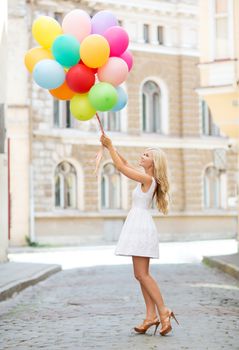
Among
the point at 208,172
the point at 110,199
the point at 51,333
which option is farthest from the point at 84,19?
the point at 208,172

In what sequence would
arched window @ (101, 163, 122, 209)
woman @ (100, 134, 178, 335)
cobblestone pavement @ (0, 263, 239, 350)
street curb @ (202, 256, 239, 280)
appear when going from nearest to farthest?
cobblestone pavement @ (0, 263, 239, 350) → woman @ (100, 134, 178, 335) → street curb @ (202, 256, 239, 280) → arched window @ (101, 163, 122, 209)

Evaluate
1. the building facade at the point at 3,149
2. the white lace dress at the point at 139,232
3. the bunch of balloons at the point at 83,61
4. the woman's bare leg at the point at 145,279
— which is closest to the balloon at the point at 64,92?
the bunch of balloons at the point at 83,61

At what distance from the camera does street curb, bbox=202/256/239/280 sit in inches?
601

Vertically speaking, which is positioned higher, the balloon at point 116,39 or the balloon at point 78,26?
the balloon at point 78,26

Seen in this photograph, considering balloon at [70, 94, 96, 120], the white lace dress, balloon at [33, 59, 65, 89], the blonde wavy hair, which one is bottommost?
the white lace dress

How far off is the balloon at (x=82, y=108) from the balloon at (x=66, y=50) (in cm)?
38

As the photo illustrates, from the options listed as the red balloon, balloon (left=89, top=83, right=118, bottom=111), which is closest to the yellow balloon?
the red balloon

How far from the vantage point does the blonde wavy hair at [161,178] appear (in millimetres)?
7867

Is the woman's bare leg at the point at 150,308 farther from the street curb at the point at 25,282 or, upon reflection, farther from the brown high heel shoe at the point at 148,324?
the street curb at the point at 25,282

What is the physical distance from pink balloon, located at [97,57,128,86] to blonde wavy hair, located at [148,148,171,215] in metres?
0.99

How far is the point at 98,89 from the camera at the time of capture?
8234 millimetres

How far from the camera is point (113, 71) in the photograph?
840cm

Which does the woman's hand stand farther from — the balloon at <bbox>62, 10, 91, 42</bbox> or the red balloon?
the balloon at <bbox>62, 10, 91, 42</bbox>

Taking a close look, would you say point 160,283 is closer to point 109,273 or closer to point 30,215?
point 109,273
